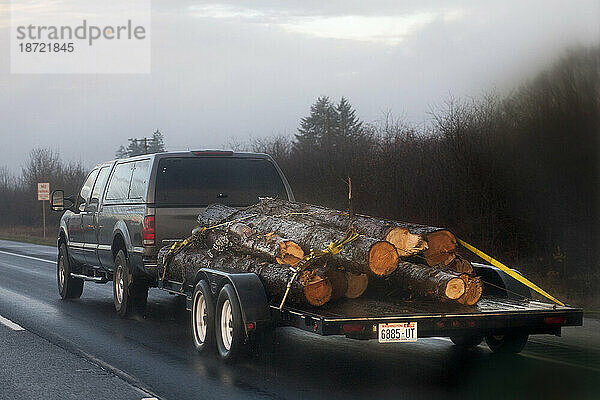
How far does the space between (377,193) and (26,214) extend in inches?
2396

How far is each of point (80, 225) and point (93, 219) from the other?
812 millimetres

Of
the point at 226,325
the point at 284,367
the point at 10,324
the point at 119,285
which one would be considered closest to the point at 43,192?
the point at 119,285

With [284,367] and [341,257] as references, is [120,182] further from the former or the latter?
[341,257]

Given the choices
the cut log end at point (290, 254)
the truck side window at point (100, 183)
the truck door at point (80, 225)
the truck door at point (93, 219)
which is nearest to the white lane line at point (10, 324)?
the truck door at point (93, 219)

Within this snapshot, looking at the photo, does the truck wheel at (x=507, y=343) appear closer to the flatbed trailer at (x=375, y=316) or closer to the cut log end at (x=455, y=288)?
the flatbed trailer at (x=375, y=316)

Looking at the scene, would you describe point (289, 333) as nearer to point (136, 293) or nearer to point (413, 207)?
Answer: point (136, 293)

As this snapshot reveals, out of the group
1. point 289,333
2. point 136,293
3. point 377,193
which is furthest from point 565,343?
point 377,193

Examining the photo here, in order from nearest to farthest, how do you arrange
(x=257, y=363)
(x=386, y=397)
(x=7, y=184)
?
(x=386, y=397) < (x=257, y=363) < (x=7, y=184)

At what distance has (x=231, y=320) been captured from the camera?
28.7 ft

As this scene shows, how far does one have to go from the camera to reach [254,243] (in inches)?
390

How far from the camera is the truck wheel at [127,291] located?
1241 cm

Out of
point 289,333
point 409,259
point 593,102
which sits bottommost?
point 289,333

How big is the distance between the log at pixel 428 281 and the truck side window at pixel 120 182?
5.36 meters

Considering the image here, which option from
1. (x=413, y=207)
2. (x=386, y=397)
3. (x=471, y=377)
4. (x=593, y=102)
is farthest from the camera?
(x=413, y=207)
